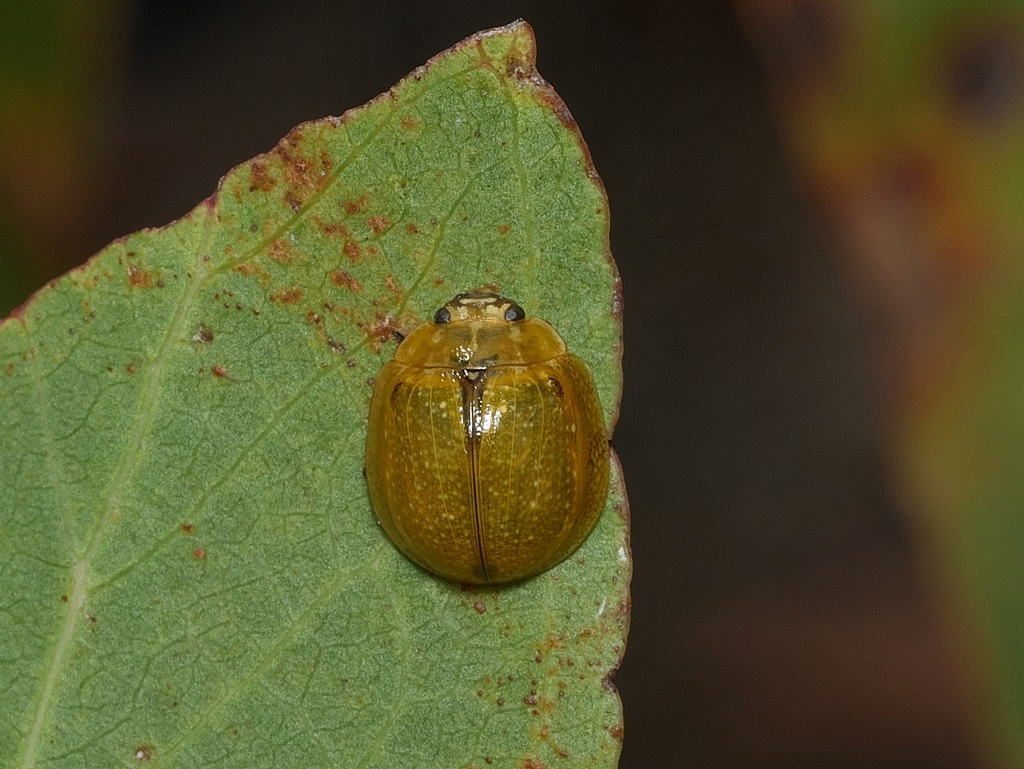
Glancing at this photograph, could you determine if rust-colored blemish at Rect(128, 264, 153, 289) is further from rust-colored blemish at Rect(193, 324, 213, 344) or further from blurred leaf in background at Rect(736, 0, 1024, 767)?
blurred leaf in background at Rect(736, 0, 1024, 767)

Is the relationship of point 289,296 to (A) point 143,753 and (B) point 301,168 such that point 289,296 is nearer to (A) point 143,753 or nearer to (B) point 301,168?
(B) point 301,168

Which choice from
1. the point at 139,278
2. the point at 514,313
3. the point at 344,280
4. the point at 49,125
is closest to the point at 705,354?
the point at 514,313

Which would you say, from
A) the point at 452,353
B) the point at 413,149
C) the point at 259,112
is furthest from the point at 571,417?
the point at 259,112

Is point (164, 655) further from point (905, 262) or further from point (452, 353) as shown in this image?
point (905, 262)

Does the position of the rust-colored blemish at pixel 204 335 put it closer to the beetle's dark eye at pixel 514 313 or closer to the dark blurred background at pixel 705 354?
the beetle's dark eye at pixel 514 313

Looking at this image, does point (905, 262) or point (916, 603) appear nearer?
point (905, 262)
